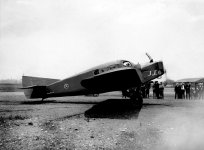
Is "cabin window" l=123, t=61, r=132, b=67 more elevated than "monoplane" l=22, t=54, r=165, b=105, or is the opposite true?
"cabin window" l=123, t=61, r=132, b=67

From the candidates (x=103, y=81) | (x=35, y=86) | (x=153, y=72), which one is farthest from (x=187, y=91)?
(x=35, y=86)

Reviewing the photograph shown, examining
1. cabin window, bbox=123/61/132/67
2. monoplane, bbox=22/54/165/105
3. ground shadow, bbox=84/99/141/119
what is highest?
cabin window, bbox=123/61/132/67

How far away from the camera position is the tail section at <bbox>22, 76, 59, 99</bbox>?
17938 mm

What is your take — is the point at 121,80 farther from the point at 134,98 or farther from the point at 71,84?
the point at 71,84

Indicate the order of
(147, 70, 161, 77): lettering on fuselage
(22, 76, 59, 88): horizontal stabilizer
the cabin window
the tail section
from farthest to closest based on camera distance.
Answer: (22, 76, 59, 88): horizontal stabilizer, the tail section, (147, 70, 161, 77): lettering on fuselage, the cabin window

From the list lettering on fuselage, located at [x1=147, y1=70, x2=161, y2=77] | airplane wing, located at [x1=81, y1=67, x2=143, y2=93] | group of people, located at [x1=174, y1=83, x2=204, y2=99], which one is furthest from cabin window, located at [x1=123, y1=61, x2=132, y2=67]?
group of people, located at [x1=174, y1=83, x2=204, y2=99]

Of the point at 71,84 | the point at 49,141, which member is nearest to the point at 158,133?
the point at 49,141

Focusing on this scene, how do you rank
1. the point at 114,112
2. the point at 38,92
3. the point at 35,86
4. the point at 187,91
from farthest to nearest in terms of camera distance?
1. the point at 187,91
2. the point at 38,92
3. the point at 35,86
4. the point at 114,112

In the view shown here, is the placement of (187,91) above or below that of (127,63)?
below

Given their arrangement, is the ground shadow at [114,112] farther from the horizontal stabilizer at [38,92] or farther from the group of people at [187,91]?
the group of people at [187,91]

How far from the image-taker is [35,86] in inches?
701

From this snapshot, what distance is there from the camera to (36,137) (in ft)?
21.6

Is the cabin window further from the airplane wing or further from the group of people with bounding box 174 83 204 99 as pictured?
the group of people with bounding box 174 83 204 99

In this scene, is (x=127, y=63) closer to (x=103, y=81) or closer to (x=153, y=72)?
(x=153, y=72)
